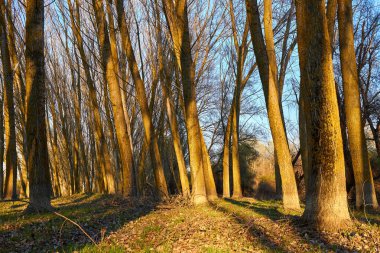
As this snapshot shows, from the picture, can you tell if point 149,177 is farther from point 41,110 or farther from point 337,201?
point 337,201

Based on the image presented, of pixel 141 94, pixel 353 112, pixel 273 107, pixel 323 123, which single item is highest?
pixel 141 94

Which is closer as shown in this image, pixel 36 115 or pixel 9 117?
pixel 36 115

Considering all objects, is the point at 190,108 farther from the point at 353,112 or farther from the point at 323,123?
the point at 323,123

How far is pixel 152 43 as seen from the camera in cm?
1855

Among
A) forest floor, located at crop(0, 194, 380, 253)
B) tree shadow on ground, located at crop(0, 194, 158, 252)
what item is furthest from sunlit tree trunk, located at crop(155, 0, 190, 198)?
forest floor, located at crop(0, 194, 380, 253)

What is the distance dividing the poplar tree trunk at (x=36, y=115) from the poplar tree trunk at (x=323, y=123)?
5941 mm

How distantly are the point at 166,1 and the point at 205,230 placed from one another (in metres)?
8.66

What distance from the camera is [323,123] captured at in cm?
645

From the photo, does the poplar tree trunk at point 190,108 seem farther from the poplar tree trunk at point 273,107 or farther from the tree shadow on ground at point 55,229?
the poplar tree trunk at point 273,107

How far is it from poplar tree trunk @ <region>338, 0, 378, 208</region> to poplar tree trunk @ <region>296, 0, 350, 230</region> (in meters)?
4.20

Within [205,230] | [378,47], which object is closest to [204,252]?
[205,230]

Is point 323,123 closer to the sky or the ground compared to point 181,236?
closer to the sky

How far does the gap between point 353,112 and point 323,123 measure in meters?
4.39

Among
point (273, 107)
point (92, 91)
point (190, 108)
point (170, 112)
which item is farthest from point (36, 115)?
point (92, 91)
